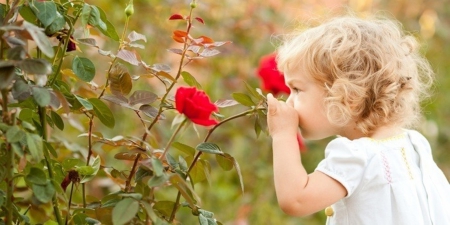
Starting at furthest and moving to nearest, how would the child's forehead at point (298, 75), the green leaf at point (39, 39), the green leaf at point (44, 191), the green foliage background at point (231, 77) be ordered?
the green foliage background at point (231, 77) → the child's forehead at point (298, 75) → the green leaf at point (44, 191) → the green leaf at point (39, 39)

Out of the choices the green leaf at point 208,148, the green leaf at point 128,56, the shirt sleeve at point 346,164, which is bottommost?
the shirt sleeve at point 346,164

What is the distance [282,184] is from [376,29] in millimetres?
433

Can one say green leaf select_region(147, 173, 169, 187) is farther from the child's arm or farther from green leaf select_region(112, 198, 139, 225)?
the child's arm

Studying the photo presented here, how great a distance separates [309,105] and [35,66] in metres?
0.68

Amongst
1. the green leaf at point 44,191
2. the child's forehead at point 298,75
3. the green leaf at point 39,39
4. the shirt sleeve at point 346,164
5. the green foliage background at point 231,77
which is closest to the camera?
the green leaf at point 39,39

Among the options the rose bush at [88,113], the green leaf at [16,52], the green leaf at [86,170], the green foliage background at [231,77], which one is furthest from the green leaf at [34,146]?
the green foliage background at [231,77]

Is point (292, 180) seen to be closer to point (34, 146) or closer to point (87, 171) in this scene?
point (87, 171)

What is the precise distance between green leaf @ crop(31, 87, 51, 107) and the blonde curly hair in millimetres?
658

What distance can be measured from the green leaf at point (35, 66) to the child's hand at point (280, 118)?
1.79ft

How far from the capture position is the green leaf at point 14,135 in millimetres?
1074

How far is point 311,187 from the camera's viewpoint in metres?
1.47

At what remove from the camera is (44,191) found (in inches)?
45.1

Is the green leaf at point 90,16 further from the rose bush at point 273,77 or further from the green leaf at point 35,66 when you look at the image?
the rose bush at point 273,77

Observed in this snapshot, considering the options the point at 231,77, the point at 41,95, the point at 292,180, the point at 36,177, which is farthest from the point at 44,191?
the point at 231,77
